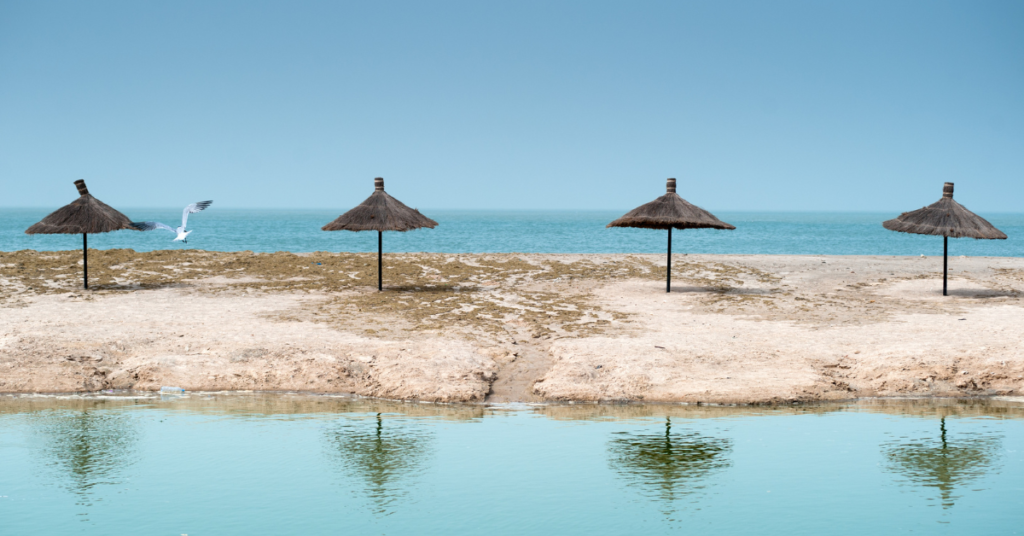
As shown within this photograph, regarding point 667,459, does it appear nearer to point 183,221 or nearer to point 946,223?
point 946,223

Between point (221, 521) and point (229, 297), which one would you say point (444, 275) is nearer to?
point (229, 297)

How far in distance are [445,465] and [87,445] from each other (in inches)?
164

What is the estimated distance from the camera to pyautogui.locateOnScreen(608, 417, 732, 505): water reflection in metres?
8.43

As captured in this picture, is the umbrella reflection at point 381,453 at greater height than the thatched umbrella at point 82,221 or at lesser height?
lesser

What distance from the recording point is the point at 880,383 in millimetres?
11336

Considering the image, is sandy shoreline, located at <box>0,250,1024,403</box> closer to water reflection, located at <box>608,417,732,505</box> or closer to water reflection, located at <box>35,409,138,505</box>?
water reflection, located at <box>35,409,138,505</box>

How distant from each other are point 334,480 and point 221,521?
4.46 feet

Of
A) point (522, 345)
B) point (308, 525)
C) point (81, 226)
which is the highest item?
point (81, 226)

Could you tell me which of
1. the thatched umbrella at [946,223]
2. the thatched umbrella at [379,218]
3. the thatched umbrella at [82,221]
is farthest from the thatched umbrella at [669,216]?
the thatched umbrella at [82,221]

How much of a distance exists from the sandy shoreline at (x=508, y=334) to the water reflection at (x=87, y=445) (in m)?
1.12

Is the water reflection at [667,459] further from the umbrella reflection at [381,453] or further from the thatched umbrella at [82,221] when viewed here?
the thatched umbrella at [82,221]

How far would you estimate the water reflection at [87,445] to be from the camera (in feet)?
27.4

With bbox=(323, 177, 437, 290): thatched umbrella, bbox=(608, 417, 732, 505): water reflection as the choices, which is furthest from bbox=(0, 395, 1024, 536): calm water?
bbox=(323, 177, 437, 290): thatched umbrella

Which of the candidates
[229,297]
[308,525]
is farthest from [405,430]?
[229,297]
